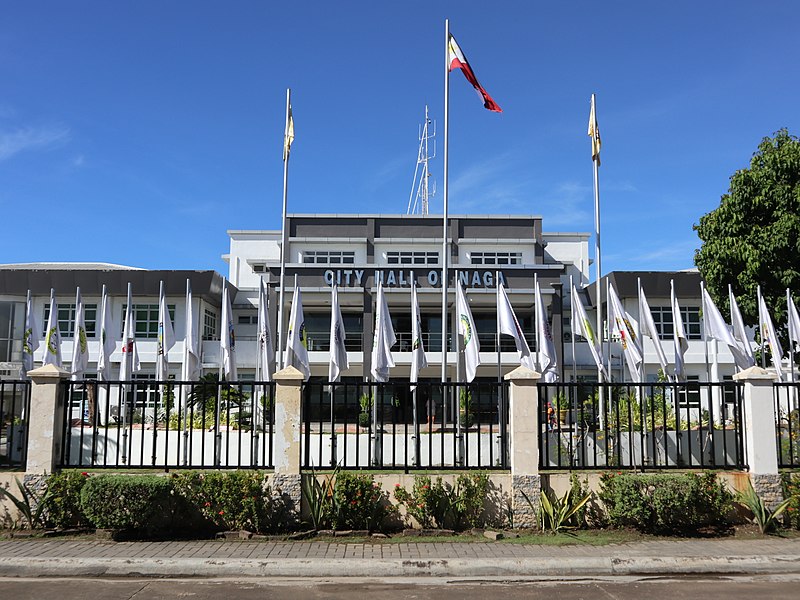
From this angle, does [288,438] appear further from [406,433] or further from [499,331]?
[499,331]

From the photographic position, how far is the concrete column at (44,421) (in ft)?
32.9

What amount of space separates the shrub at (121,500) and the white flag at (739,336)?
1518cm

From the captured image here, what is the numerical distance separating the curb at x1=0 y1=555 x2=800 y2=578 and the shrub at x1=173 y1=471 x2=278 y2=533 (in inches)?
49.1

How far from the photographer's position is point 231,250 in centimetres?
4191

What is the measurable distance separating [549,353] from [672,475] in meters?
10.7

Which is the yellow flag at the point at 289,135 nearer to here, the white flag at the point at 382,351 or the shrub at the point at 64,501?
the white flag at the point at 382,351

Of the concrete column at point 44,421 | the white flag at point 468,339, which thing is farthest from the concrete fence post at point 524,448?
the white flag at point 468,339

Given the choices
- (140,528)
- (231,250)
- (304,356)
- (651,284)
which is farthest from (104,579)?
(231,250)

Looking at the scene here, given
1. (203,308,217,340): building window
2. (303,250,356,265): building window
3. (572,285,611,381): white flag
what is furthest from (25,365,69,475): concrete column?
(303,250,356,265): building window

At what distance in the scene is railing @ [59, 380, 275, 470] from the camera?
10.3 meters

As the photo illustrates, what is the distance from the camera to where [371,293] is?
33781 mm

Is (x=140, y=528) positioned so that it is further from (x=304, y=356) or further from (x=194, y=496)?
(x=304, y=356)

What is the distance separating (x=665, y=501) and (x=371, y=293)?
2489 cm

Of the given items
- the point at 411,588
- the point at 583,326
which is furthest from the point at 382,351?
the point at 411,588
